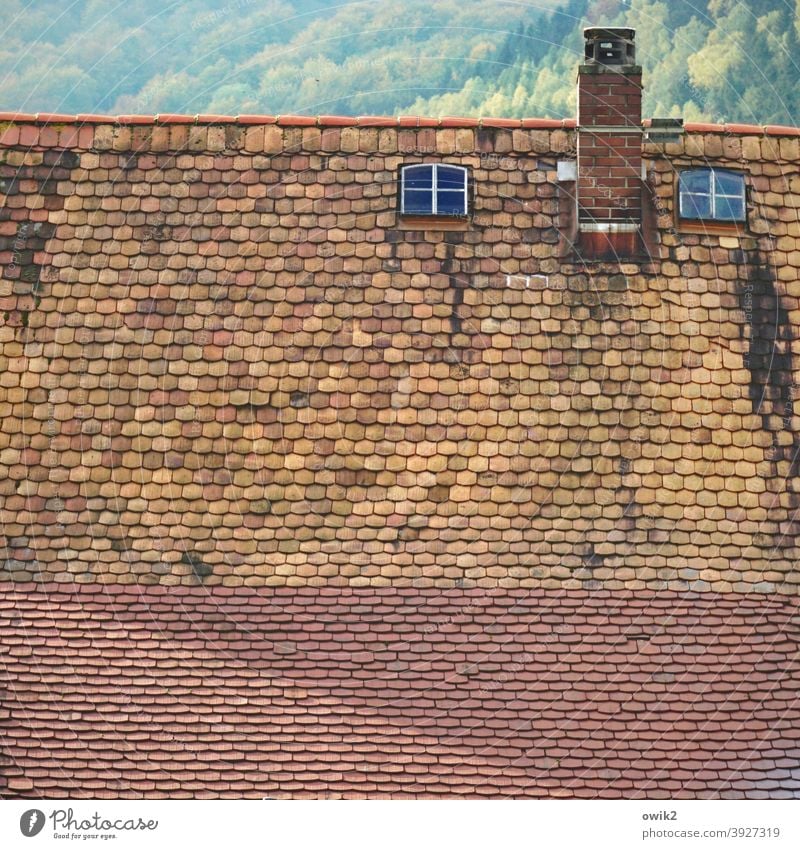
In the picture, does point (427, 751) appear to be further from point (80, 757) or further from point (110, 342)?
point (110, 342)

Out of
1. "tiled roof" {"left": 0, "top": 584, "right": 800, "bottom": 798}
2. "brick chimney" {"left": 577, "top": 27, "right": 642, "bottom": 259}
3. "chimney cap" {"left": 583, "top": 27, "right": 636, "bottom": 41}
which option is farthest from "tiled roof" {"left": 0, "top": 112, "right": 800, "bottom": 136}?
"tiled roof" {"left": 0, "top": 584, "right": 800, "bottom": 798}

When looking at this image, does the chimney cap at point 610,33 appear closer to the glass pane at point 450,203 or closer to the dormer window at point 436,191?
the dormer window at point 436,191

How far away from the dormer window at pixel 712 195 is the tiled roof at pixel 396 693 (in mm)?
3655

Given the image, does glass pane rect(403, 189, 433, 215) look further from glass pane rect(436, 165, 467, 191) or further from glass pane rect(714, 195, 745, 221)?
glass pane rect(714, 195, 745, 221)

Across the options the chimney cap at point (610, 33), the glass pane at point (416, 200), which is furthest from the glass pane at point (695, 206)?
the glass pane at point (416, 200)

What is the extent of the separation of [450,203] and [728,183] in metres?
2.71

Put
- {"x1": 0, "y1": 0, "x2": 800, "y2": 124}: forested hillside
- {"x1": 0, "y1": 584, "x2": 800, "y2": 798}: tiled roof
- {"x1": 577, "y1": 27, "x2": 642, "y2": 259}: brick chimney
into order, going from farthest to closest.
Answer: {"x1": 0, "y1": 0, "x2": 800, "y2": 124}: forested hillside < {"x1": 577, "y1": 27, "x2": 642, "y2": 259}: brick chimney < {"x1": 0, "y1": 584, "x2": 800, "y2": 798}: tiled roof

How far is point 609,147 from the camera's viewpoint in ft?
41.8

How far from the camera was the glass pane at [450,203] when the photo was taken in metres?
12.7

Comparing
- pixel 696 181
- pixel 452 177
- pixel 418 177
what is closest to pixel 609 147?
pixel 696 181

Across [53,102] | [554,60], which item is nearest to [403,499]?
[554,60]

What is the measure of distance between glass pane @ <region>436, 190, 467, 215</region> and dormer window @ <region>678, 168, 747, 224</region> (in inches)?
82.8

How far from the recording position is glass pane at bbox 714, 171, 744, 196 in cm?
1283

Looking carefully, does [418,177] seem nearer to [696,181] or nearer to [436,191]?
[436,191]
